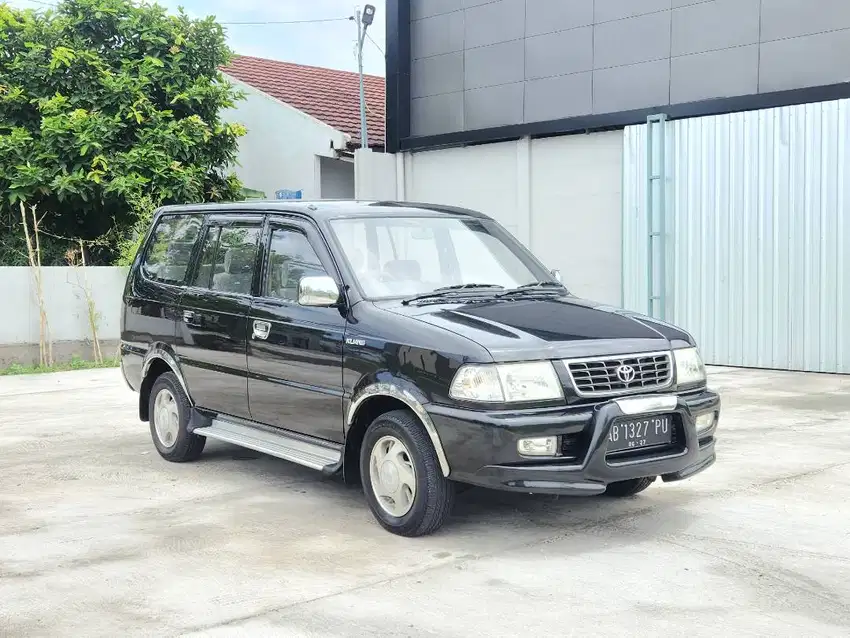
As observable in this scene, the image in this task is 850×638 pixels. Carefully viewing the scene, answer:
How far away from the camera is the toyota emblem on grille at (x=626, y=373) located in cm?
522

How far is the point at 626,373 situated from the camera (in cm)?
524

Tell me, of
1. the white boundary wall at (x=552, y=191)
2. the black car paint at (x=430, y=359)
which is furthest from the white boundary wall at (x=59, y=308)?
the black car paint at (x=430, y=359)

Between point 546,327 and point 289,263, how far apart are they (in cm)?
190

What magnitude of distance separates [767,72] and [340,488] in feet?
30.1

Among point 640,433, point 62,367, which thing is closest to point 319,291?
point 640,433

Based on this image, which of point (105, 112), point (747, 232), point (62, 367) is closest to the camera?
point (747, 232)

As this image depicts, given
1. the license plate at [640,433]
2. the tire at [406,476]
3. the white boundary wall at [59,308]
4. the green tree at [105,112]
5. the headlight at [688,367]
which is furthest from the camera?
the green tree at [105,112]

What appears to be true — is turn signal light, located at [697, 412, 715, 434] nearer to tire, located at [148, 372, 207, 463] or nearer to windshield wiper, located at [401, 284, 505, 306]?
windshield wiper, located at [401, 284, 505, 306]

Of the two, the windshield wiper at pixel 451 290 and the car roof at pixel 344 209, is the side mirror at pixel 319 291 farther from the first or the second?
the car roof at pixel 344 209

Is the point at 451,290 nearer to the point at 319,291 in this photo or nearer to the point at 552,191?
the point at 319,291

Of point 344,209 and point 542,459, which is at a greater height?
point 344,209

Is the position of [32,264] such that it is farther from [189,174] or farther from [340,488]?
[340,488]

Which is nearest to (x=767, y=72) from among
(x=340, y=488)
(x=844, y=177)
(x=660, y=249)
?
(x=844, y=177)

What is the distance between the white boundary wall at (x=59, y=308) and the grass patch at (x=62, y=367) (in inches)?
7.4
